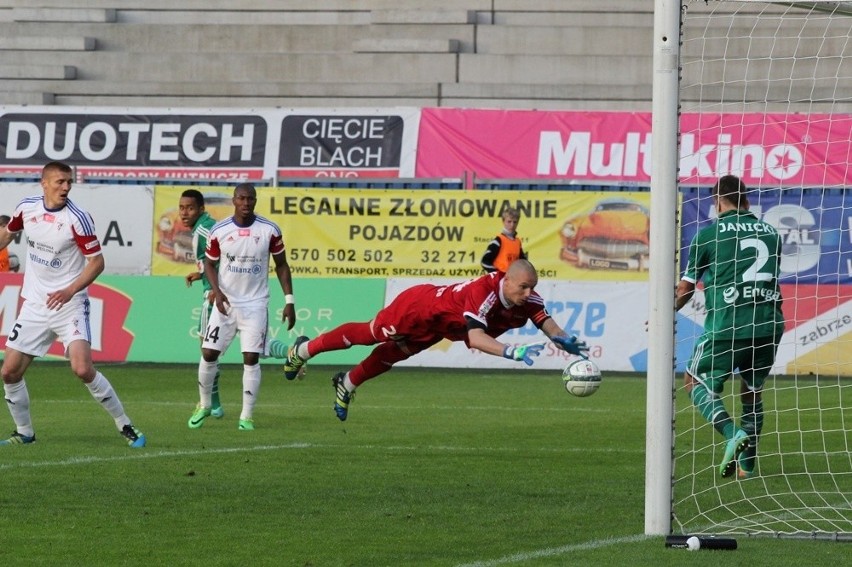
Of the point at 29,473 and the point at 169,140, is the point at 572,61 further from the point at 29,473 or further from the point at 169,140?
the point at 29,473

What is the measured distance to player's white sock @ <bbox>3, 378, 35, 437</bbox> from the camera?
11.9 metres

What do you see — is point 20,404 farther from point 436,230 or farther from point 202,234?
point 436,230

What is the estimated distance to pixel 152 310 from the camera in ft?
68.9

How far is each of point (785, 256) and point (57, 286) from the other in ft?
34.3

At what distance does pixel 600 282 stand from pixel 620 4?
9783 millimetres

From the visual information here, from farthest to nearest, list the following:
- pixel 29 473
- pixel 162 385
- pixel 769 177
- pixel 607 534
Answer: pixel 769 177 < pixel 162 385 < pixel 29 473 < pixel 607 534

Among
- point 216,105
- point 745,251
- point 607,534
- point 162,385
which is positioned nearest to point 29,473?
point 607,534

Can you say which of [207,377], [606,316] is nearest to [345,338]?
[207,377]

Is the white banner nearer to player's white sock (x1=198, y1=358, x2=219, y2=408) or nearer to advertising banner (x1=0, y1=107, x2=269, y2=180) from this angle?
player's white sock (x1=198, y1=358, x2=219, y2=408)

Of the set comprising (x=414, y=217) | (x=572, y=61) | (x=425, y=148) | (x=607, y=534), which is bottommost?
(x=607, y=534)

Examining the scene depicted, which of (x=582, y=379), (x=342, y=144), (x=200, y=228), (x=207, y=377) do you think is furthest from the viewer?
(x=342, y=144)

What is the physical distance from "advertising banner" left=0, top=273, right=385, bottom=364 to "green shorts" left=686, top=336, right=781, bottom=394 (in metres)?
10.1

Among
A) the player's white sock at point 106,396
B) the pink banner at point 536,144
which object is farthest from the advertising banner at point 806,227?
the player's white sock at point 106,396

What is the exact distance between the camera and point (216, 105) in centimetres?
2811
